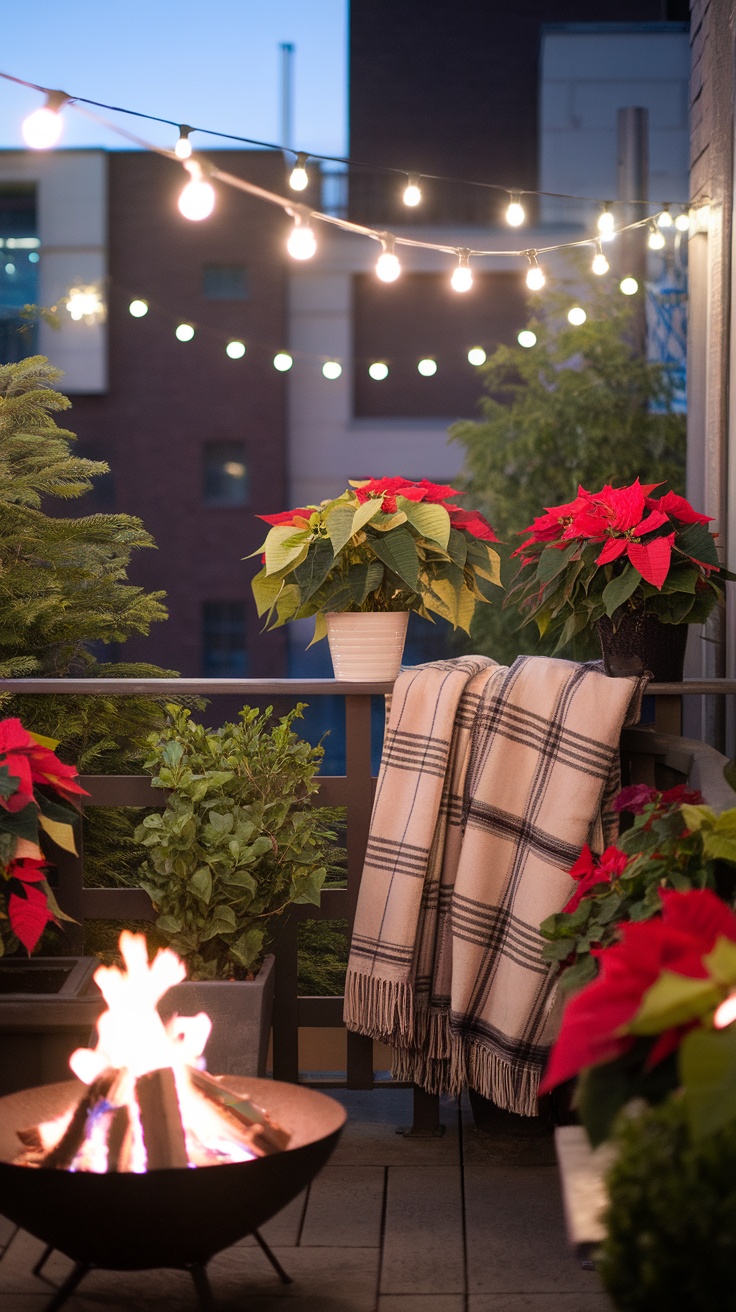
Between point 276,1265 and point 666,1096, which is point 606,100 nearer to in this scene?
point 276,1265

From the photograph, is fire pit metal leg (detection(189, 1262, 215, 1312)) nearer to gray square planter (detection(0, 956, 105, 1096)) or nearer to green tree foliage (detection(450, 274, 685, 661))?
gray square planter (detection(0, 956, 105, 1096))

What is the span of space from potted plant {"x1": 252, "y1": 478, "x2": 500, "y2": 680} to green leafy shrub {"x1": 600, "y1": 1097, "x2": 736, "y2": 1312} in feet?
4.23

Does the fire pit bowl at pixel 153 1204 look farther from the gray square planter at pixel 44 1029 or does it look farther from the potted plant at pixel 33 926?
the gray square planter at pixel 44 1029

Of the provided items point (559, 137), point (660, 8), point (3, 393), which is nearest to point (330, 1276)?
point (3, 393)

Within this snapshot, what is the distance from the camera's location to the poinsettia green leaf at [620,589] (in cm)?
189

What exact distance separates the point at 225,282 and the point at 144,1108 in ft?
28.2

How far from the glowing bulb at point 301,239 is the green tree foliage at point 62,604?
88 cm

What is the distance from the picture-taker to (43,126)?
201 centimetres

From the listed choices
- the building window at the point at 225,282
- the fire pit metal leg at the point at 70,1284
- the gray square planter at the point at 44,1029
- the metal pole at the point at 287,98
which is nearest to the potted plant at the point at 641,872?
the fire pit metal leg at the point at 70,1284

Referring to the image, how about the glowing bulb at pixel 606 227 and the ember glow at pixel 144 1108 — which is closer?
the ember glow at pixel 144 1108

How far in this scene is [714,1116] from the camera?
28.5 inches

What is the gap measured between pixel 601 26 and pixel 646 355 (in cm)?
279

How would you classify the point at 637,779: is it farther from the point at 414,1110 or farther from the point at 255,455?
the point at 255,455

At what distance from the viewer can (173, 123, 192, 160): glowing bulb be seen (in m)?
2.38
